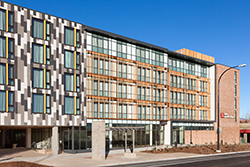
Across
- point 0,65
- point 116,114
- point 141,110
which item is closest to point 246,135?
point 141,110

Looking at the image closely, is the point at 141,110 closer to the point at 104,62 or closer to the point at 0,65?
the point at 104,62

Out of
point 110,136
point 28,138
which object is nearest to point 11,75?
point 28,138

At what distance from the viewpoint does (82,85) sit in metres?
37.4

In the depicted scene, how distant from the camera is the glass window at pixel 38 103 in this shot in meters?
33.2

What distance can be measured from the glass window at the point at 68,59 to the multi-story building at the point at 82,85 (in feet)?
0.42

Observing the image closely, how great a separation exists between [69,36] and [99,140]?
15512 millimetres

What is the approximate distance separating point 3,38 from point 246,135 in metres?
61.6

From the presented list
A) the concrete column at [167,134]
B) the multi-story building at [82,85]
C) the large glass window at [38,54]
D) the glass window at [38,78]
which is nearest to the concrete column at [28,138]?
the multi-story building at [82,85]

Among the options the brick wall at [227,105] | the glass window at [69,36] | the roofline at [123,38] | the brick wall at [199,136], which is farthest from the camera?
the brick wall at [227,105]

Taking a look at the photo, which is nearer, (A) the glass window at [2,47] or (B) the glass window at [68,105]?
(A) the glass window at [2,47]

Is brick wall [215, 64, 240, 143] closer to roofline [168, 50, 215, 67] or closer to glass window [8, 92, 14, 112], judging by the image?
roofline [168, 50, 215, 67]

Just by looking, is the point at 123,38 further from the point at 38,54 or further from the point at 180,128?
the point at 180,128

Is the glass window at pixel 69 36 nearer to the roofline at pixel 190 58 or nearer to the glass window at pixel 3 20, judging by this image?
the glass window at pixel 3 20

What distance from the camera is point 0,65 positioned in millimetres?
30812
